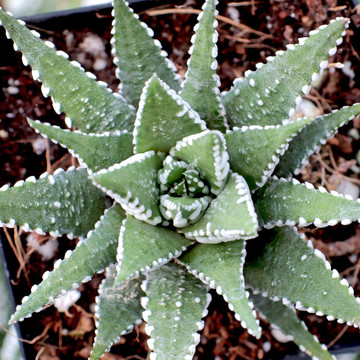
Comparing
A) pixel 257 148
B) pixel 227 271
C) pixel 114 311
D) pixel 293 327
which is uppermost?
pixel 257 148

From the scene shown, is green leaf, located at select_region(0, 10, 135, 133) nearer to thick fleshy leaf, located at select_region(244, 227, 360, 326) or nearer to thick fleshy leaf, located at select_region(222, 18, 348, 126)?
thick fleshy leaf, located at select_region(222, 18, 348, 126)

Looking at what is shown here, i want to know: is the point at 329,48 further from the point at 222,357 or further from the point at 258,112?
the point at 222,357

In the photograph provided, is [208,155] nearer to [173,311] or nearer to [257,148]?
[257,148]

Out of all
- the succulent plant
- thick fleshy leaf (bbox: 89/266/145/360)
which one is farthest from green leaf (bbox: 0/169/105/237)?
thick fleshy leaf (bbox: 89/266/145/360)

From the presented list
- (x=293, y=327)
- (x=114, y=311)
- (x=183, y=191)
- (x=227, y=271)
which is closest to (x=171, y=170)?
(x=183, y=191)

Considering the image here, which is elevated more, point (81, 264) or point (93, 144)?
point (93, 144)

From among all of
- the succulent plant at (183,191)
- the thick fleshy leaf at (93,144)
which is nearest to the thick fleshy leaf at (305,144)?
the succulent plant at (183,191)

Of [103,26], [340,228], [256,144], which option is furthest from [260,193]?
[103,26]
